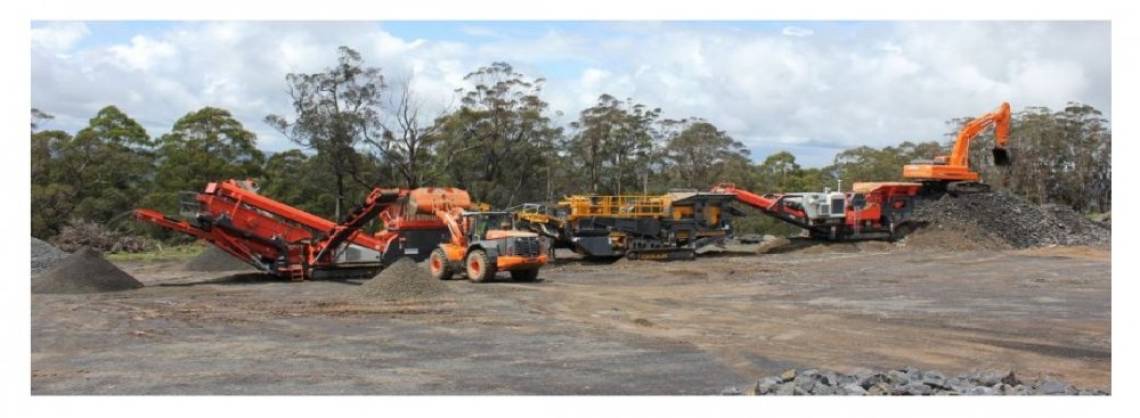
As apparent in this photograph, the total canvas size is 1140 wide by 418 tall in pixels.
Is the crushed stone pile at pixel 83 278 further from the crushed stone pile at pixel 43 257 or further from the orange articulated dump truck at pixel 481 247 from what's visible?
the orange articulated dump truck at pixel 481 247

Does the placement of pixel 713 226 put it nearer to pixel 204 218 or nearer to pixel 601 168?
pixel 204 218

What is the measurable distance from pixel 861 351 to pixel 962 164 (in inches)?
941

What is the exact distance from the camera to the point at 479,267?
70.6ft

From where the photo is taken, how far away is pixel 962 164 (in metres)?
33.8

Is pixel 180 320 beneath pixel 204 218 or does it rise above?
beneath

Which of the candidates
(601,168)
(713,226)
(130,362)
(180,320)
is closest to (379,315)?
(180,320)

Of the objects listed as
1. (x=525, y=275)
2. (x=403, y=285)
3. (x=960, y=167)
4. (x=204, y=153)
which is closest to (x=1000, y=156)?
(x=960, y=167)

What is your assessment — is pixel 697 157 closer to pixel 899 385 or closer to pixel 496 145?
pixel 496 145

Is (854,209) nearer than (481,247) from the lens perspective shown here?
No

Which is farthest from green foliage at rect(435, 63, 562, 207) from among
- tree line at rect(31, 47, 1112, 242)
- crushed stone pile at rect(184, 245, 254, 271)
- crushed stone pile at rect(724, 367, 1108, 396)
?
crushed stone pile at rect(724, 367, 1108, 396)

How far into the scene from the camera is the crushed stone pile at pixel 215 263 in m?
26.5

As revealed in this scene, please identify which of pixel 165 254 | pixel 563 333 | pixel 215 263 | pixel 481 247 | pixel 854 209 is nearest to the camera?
pixel 563 333

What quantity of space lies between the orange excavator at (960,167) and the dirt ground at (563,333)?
9701 mm

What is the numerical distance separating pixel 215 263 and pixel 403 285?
10641mm
